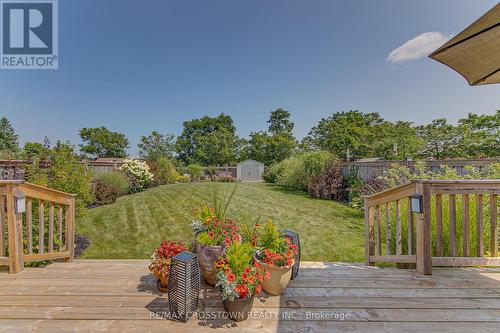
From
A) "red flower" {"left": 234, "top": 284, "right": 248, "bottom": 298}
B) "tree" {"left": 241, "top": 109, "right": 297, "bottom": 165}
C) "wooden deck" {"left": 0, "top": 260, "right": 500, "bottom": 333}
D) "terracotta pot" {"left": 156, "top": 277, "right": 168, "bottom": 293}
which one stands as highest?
"tree" {"left": 241, "top": 109, "right": 297, "bottom": 165}

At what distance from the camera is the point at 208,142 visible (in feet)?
90.0

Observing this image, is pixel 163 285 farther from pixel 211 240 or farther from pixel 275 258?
pixel 275 258

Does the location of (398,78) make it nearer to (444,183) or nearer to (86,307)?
(444,183)

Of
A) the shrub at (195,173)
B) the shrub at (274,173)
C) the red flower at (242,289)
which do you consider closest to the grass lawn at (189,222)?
the red flower at (242,289)

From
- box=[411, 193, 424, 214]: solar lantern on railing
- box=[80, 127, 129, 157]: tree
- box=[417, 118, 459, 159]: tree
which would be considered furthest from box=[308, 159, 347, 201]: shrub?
box=[80, 127, 129, 157]: tree

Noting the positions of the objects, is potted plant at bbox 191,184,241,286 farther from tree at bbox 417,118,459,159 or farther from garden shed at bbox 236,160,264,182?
garden shed at bbox 236,160,264,182

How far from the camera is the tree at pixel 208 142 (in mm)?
26469

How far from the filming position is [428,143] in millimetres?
13938

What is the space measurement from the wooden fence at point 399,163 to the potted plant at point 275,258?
13.6ft

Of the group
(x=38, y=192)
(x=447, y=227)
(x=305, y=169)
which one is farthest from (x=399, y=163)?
(x=38, y=192)

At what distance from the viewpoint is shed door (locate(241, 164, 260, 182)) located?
1992 cm

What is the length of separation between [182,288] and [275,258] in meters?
0.77

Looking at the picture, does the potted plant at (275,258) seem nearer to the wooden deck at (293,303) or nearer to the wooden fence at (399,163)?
the wooden deck at (293,303)

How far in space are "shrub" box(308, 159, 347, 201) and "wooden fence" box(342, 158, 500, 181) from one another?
394mm
